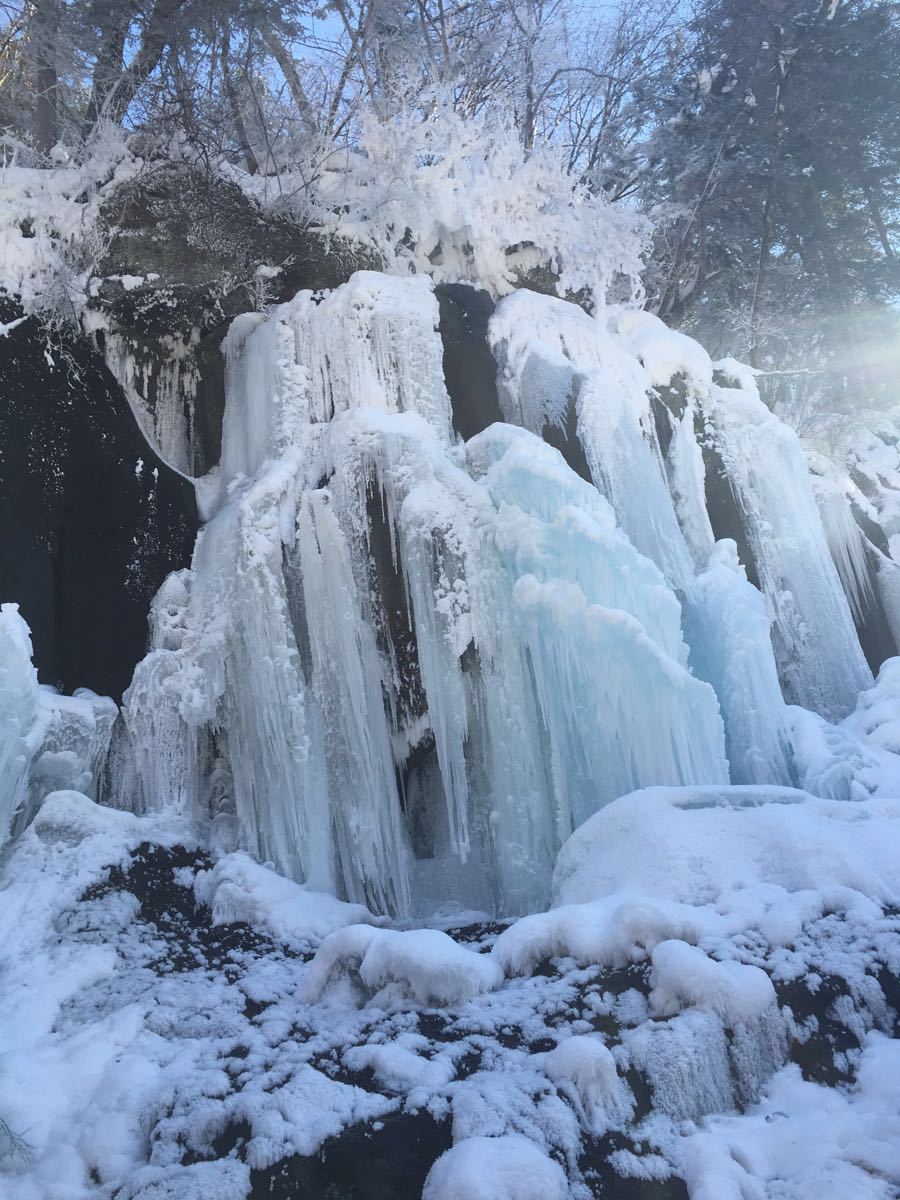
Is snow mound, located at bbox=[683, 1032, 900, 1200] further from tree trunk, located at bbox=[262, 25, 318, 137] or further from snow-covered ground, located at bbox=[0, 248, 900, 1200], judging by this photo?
tree trunk, located at bbox=[262, 25, 318, 137]

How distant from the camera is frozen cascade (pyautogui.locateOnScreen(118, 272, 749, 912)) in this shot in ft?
19.6

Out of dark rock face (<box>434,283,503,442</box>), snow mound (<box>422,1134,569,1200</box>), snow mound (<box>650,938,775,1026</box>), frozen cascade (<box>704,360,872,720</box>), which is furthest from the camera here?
frozen cascade (<box>704,360,872,720</box>)

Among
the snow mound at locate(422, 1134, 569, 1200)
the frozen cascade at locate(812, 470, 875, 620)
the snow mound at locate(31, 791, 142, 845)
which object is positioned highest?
the frozen cascade at locate(812, 470, 875, 620)

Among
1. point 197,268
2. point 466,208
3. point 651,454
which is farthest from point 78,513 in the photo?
point 651,454

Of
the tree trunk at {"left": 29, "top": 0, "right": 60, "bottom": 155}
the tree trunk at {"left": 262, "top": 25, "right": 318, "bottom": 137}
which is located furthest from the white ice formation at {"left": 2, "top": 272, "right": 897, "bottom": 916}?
the tree trunk at {"left": 29, "top": 0, "right": 60, "bottom": 155}

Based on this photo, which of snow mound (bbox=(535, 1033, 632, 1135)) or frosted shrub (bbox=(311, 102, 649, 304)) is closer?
snow mound (bbox=(535, 1033, 632, 1135))

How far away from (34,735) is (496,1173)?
178 inches

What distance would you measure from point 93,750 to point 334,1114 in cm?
404

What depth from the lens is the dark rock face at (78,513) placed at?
7.06 m

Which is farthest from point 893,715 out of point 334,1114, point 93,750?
point 93,750

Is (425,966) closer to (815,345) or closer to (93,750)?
(93,750)

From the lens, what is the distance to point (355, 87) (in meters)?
10.5

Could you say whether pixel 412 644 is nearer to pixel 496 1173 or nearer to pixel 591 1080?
pixel 591 1080

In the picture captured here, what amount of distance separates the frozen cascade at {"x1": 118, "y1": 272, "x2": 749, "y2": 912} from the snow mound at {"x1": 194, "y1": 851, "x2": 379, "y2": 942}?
0.41 m
